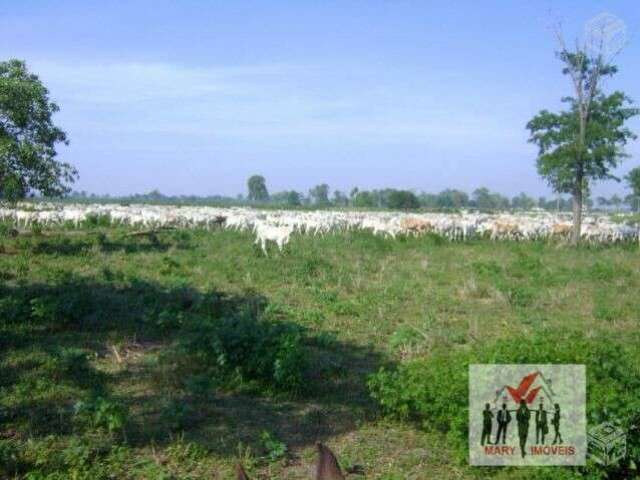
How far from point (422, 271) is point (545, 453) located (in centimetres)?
1029

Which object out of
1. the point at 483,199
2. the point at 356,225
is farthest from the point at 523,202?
the point at 356,225

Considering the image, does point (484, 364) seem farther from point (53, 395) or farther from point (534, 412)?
point (53, 395)

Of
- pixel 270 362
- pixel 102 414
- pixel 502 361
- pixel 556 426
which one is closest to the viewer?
pixel 556 426

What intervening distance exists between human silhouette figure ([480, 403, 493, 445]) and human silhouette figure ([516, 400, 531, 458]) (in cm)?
20

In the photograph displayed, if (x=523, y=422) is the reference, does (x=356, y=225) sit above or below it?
above

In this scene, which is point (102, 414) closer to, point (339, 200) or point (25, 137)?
point (25, 137)

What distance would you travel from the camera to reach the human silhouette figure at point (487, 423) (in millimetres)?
4641

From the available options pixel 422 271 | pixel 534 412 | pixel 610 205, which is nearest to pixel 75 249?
pixel 422 271

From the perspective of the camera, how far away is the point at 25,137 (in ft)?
50.7

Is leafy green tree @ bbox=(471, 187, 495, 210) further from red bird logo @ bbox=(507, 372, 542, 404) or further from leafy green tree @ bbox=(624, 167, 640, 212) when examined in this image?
red bird logo @ bbox=(507, 372, 542, 404)

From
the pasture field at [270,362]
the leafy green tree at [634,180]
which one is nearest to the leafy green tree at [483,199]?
the leafy green tree at [634,180]
